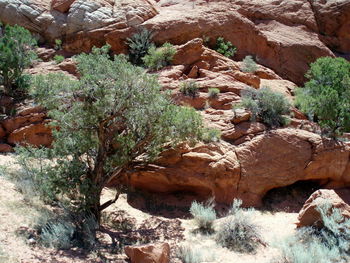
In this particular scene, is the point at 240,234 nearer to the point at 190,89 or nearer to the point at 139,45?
the point at 190,89

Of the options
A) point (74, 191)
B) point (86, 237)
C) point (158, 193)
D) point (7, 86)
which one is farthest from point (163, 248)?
point (7, 86)

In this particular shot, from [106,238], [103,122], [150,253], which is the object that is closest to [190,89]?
[103,122]

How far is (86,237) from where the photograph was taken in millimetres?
7879

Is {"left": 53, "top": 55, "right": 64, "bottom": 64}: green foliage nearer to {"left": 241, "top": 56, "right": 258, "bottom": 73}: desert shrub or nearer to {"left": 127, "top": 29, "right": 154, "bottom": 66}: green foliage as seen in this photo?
{"left": 127, "top": 29, "right": 154, "bottom": 66}: green foliage

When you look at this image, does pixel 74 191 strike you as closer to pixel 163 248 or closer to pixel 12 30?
pixel 163 248

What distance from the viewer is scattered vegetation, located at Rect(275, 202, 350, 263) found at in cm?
737

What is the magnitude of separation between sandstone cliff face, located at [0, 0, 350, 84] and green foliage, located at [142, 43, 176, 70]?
159cm

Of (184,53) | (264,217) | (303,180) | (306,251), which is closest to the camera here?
(306,251)

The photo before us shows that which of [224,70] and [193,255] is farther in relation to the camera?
[224,70]

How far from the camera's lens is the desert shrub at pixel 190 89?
13.0 metres

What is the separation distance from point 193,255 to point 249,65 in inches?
428

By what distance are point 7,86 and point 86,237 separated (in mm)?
7725

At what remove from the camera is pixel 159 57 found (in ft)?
48.3

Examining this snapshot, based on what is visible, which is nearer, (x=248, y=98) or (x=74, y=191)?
(x=74, y=191)
